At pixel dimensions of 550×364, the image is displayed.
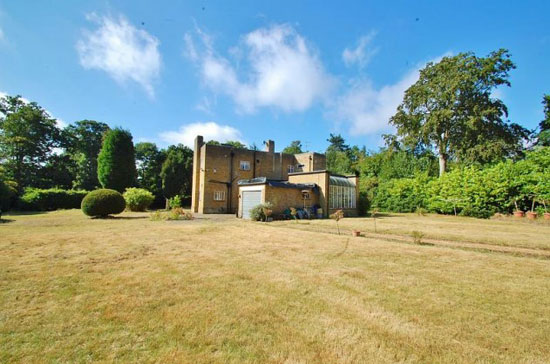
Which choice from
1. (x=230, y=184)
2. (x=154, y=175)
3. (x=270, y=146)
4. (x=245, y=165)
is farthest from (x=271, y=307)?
(x=154, y=175)

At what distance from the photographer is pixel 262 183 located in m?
18.2

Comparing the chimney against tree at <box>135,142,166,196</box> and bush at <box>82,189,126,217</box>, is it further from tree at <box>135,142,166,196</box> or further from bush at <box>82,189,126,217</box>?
tree at <box>135,142,166,196</box>

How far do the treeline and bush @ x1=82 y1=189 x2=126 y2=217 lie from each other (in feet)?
37.3

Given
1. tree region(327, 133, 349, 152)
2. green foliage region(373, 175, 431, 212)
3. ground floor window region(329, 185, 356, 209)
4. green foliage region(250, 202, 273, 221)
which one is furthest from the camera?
tree region(327, 133, 349, 152)

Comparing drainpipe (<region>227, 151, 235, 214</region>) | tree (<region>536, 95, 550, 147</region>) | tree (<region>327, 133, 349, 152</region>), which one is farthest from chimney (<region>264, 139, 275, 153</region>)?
tree (<region>327, 133, 349, 152</region>)

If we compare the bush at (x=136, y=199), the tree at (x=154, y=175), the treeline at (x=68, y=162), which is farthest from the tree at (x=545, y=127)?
the tree at (x=154, y=175)

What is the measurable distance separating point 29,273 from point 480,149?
102 ft

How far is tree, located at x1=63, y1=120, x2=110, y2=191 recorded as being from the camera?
39.2 metres

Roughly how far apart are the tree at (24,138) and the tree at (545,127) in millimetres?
60342

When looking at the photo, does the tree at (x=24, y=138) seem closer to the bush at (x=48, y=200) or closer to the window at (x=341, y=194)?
the bush at (x=48, y=200)

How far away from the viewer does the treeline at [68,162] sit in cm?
3003

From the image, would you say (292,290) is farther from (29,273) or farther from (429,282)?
(29,273)

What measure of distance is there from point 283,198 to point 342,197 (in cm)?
629

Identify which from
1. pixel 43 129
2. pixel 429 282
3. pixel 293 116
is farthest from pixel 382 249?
pixel 43 129
